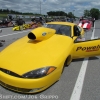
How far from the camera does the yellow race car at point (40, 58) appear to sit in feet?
10.5

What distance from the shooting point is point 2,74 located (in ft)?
10.9

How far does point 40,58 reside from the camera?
12.1 ft

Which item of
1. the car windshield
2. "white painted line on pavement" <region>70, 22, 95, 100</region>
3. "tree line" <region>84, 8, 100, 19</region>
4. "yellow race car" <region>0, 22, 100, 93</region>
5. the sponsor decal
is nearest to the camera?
"yellow race car" <region>0, 22, 100, 93</region>

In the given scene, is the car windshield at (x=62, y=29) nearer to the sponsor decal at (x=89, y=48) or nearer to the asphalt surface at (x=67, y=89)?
the sponsor decal at (x=89, y=48)

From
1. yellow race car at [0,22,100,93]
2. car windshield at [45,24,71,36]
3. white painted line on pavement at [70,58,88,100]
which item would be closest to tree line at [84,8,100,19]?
car windshield at [45,24,71,36]

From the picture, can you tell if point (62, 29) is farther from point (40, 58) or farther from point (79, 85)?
point (79, 85)

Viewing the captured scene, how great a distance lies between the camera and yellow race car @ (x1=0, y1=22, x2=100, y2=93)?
3.21 meters

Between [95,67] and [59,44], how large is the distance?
155cm

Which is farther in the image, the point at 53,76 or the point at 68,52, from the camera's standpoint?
the point at 68,52

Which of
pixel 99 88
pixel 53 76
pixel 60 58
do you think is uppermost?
pixel 60 58

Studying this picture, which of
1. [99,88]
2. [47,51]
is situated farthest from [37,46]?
[99,88]

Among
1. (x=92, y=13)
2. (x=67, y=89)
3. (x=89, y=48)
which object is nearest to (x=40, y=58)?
(x=67, y=89)

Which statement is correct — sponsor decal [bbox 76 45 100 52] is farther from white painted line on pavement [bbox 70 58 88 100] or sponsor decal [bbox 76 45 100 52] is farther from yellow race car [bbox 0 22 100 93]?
white painted line on pavement [bbox 70 58 88 100]

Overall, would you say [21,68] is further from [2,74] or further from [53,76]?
[53,76]
